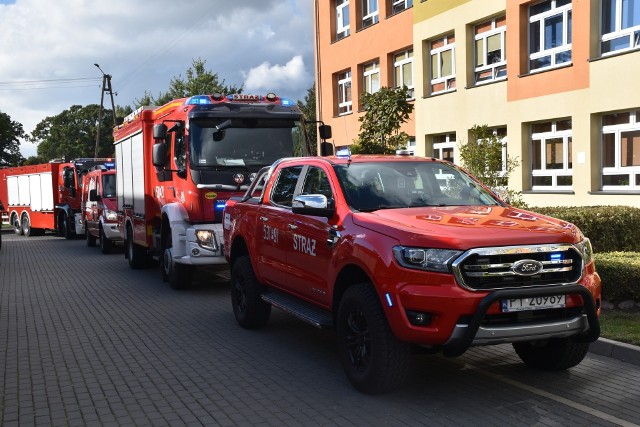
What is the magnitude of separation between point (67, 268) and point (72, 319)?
7.27m

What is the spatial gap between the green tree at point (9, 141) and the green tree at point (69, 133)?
887 cm

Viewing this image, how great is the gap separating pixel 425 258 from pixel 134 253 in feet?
37.0

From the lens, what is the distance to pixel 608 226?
11352 mm

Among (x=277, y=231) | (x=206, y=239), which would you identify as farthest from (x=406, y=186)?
(x=206, y=239)

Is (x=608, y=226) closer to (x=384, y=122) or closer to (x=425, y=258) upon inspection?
(x=384, y=122)

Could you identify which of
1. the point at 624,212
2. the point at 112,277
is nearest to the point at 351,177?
the point at 624,212

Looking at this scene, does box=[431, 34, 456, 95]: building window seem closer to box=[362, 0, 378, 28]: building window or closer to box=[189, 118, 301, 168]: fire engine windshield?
box=[362, 0, 378, 28]: building window

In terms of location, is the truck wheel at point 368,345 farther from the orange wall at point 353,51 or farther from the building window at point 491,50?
the orange wall at point 353,51

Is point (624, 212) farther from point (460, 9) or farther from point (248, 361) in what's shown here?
point (460, 9)

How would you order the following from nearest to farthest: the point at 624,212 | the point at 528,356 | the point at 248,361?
the point at 528,356 → the point at 248,361 → the point at 624,212

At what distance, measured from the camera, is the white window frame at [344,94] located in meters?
30.9

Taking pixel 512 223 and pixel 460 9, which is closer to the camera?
pixel 512 223

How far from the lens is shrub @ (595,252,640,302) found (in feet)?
27.8

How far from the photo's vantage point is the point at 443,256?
510cm
